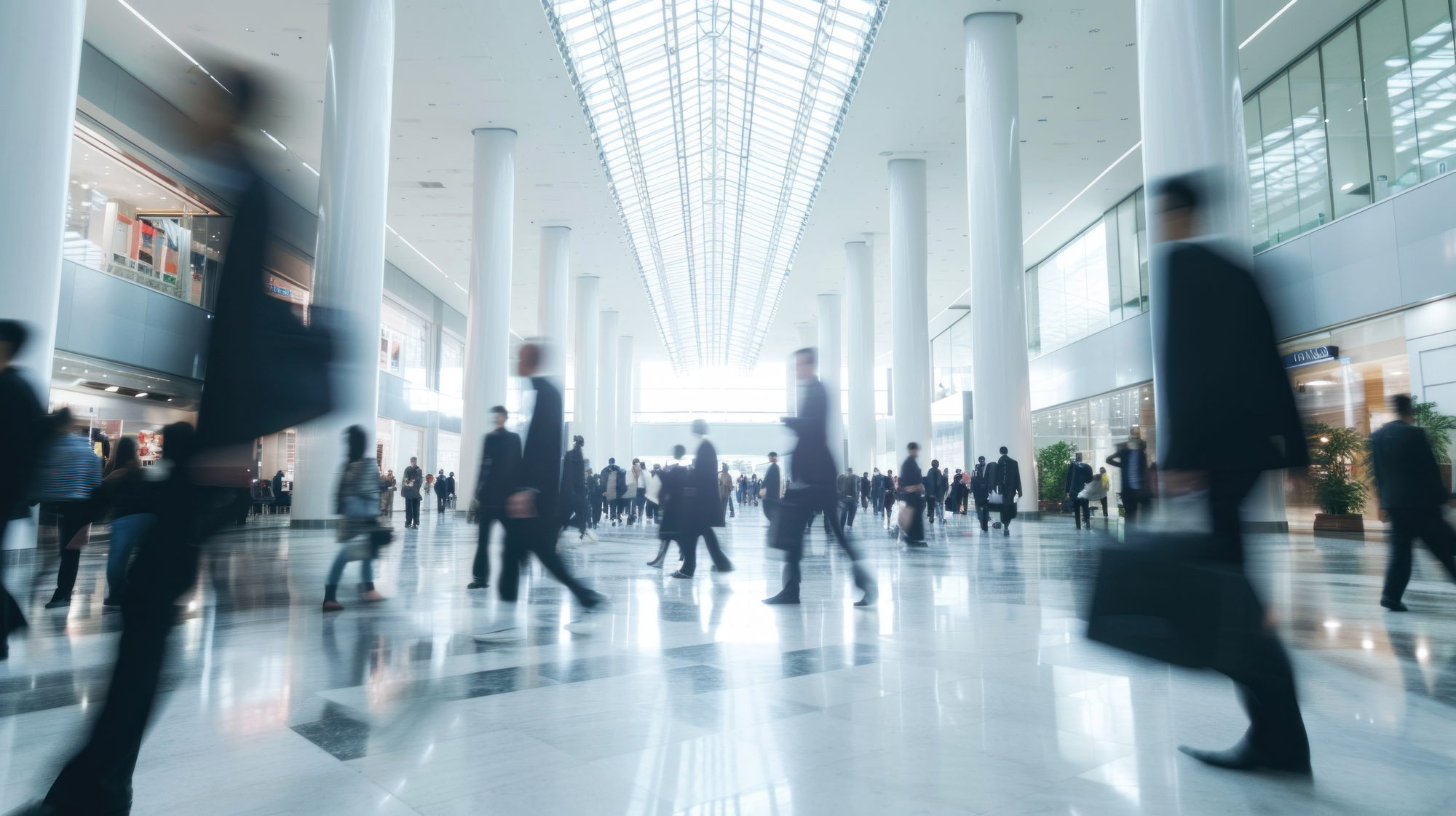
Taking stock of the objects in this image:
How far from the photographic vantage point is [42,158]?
8.42 metres

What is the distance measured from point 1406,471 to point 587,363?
31.2 m

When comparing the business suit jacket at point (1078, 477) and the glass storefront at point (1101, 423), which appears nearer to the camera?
the business suit jacket at point (1078, 477)

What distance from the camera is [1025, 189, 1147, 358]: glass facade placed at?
26.5 meters

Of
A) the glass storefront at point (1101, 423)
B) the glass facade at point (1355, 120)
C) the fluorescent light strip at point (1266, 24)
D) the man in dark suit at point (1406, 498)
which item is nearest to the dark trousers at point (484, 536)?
the man in dark suit at point (1406, 498)

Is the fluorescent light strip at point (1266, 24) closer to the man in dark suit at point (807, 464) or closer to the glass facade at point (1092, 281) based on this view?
the glass facade at point (1092, 281)

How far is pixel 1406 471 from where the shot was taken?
5.80 meters

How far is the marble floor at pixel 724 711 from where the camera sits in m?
2.37

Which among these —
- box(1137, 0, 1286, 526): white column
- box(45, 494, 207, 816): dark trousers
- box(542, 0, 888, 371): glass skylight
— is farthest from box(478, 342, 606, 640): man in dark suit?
box(542, 0, 888, 371): glass skylight

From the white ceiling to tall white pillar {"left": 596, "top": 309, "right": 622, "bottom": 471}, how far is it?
33.6 ft

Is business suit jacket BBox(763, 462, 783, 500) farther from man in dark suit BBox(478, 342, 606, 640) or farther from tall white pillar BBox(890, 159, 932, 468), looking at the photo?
tall white pillar BBox(890, 159, 932, 468)

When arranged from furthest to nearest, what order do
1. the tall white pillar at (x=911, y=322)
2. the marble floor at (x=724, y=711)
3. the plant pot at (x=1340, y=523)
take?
the tall white pillar at (x=911, y=322), the plant pot at (x=1340, y=523), the marble floor at (x=724, y=711)

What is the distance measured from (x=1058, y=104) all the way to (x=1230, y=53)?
34.0 ft

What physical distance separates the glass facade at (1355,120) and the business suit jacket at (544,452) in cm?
1659

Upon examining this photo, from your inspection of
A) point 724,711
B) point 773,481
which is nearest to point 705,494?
point 773,481
